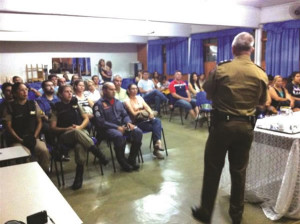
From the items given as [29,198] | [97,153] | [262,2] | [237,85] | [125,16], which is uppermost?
[262,2]

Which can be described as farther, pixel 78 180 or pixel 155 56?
pixel 155 56

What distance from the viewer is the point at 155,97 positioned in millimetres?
6762

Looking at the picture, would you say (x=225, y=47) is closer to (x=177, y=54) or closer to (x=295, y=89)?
(x=177, y=54)

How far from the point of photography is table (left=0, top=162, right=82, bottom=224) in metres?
1.43

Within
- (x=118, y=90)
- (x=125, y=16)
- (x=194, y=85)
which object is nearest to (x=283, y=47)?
(x=194, y=85)

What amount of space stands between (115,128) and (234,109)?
→ 1.87m

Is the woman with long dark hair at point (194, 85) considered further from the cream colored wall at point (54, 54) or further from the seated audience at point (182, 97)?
the cream colored wall at point (54, 54)

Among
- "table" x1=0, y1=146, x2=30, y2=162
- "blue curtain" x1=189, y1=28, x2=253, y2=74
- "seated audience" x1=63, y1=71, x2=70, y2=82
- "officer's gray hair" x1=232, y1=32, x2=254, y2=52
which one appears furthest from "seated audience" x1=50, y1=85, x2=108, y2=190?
"seated audience" x1=63, y1=71, x2=70, y2=82

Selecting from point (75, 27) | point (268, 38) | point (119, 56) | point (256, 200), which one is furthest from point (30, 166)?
Result: point (119, 56)

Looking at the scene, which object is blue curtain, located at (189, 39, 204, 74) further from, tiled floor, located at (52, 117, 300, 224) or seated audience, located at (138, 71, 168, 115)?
tiled floor, located at (52, 117, 300, 224)

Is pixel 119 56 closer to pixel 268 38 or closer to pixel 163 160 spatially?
pixel 268 38

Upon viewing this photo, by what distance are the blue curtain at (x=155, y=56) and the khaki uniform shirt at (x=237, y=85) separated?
26.3 feet

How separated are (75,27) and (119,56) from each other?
219cm

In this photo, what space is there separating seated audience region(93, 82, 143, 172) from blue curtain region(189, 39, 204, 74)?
5165mm
